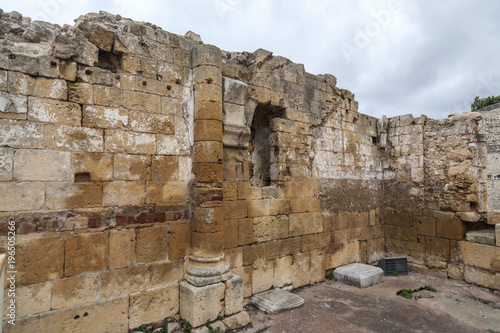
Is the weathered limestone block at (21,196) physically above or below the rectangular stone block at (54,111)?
below

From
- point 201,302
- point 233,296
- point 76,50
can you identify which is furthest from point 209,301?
point 76,50

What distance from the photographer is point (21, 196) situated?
329 centimetres

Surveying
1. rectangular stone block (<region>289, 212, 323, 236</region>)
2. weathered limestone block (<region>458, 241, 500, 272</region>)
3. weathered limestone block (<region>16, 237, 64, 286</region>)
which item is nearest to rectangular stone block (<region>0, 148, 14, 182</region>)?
weathered limestone block (<region>16, 237, 64, 286</region>)

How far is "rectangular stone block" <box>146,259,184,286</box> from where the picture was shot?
4062 millimetres

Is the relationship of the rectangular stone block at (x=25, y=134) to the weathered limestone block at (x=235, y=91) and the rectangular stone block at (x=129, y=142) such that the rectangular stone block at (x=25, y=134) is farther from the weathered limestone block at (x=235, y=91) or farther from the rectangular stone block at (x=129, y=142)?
the weathered limestone block at (x=235, y=91)

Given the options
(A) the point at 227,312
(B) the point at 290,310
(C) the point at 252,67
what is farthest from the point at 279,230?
(C) the point at 252,67

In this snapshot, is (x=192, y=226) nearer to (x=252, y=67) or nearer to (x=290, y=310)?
(x=290, y=310)

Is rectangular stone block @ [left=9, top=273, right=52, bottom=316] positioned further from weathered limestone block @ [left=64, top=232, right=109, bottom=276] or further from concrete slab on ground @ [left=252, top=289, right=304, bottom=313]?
concrete slab on ground @ [left=252, top=289, right=304, bottom=313]

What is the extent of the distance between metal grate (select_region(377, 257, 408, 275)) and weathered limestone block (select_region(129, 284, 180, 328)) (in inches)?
197

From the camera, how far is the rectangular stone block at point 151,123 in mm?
4051

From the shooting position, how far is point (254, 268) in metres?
5.18

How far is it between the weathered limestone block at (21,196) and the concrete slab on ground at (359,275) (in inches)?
219

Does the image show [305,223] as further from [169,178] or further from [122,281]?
[122,281]

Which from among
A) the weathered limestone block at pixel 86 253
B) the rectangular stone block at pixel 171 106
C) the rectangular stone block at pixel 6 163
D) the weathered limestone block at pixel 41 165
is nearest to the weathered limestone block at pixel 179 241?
the weathered limestone block at pixel 86 253
